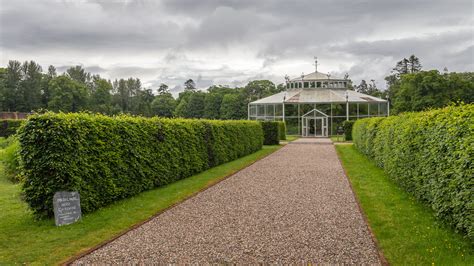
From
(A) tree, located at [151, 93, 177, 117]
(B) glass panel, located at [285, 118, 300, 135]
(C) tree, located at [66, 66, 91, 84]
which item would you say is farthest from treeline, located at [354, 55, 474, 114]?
(C) tree, located at [66, 66, 91, 84]

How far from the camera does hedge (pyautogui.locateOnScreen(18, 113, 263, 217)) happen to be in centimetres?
741

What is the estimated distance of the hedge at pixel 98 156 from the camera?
7414 mm

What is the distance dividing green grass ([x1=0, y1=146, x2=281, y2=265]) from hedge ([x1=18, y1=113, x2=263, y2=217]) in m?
0.39

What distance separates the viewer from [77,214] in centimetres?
748

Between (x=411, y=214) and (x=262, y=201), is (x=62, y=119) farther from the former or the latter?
(x=411, y=214)

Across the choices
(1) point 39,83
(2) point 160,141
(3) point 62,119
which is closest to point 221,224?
(3) point 62,119

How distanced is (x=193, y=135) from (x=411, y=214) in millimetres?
7988

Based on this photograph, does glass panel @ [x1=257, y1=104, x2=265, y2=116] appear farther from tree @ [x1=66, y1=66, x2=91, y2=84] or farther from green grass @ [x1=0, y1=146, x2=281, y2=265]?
tree @ [x1=66, y1=66, x2=91, y2=84]

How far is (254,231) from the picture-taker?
6766 millimetres

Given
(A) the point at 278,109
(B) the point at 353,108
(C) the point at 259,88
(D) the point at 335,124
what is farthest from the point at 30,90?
(B) the point at 353,108

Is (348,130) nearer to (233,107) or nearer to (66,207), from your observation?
(66,207)

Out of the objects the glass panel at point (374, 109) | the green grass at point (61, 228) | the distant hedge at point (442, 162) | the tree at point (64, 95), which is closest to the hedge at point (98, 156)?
the green grass at point (61, 228)

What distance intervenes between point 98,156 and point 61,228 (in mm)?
1857

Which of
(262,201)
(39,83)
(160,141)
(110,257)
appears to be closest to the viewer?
(110,257)
